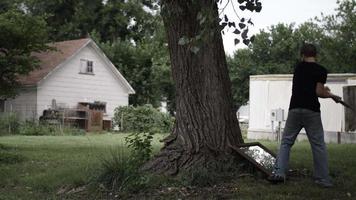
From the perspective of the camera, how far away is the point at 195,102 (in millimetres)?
8188

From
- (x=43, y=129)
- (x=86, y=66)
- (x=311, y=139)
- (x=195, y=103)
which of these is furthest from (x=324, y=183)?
(x=86, y=66)

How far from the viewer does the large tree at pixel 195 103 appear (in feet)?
26.5

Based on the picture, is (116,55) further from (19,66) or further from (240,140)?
(240,140)

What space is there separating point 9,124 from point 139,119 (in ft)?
31.9

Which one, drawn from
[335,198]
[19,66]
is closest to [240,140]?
[335,198]

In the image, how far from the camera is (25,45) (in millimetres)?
17125

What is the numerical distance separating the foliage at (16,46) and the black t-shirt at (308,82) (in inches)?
441

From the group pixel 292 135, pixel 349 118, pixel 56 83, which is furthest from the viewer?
pixel 56 83

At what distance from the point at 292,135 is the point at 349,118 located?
2.02 meters

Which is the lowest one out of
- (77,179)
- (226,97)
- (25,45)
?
(77,179)

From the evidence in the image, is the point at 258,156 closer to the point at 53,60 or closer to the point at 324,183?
the point at 324,183

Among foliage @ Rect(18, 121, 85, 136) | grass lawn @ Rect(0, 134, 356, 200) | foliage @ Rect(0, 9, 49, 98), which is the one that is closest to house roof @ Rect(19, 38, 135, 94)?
foliage @ Rect(18, 121, 85, 136)

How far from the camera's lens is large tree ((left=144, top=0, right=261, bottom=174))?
318 inches

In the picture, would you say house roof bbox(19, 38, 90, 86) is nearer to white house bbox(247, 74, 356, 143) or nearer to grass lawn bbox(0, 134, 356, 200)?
white house bbox(247, 74, 356, 143)
